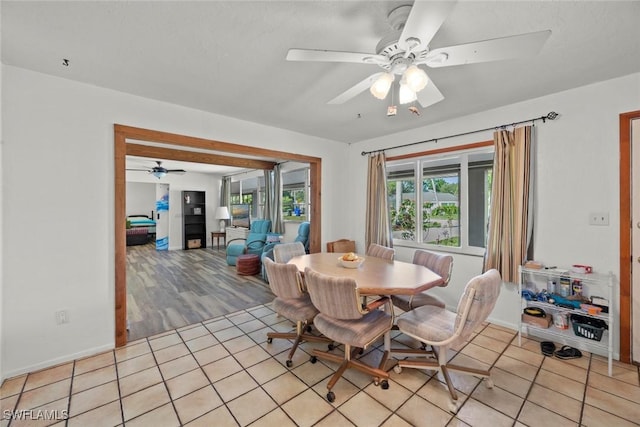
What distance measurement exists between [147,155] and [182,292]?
8.33ft

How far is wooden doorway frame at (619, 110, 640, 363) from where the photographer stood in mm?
2213

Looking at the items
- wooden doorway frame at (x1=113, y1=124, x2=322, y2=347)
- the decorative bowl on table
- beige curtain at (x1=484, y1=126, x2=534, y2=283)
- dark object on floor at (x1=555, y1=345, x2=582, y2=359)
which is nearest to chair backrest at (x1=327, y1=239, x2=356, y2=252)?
wooden doorway frame at (x1=113, y1=124, x2=322, y2=347)

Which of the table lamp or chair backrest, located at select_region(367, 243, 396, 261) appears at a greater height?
the table lamp

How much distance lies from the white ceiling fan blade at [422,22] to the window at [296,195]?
14.8ft

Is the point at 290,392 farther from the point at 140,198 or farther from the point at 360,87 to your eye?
the point at 140,198

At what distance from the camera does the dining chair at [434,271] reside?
94.8 inches

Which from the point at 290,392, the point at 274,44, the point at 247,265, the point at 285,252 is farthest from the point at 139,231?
the point at 274,44

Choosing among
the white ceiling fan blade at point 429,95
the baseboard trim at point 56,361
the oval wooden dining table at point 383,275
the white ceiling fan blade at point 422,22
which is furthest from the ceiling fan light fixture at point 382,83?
the baseboard trim at point 56,361

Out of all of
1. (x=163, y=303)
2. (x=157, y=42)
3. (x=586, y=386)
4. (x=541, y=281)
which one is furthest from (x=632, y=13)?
(x=163, y=303)

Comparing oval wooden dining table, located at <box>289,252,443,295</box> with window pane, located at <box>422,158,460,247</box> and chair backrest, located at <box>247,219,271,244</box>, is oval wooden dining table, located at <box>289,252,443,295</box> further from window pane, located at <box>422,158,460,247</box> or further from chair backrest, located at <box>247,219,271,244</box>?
chair backrest, located at <box>247,219,271,244</box>

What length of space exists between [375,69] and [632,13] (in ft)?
4.88

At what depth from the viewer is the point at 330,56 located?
4.74ft

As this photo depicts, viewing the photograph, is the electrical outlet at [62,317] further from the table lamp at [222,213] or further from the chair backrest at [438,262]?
the table lamp at [222,213]

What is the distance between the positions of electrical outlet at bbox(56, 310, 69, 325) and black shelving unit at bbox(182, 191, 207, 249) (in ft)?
20.2
